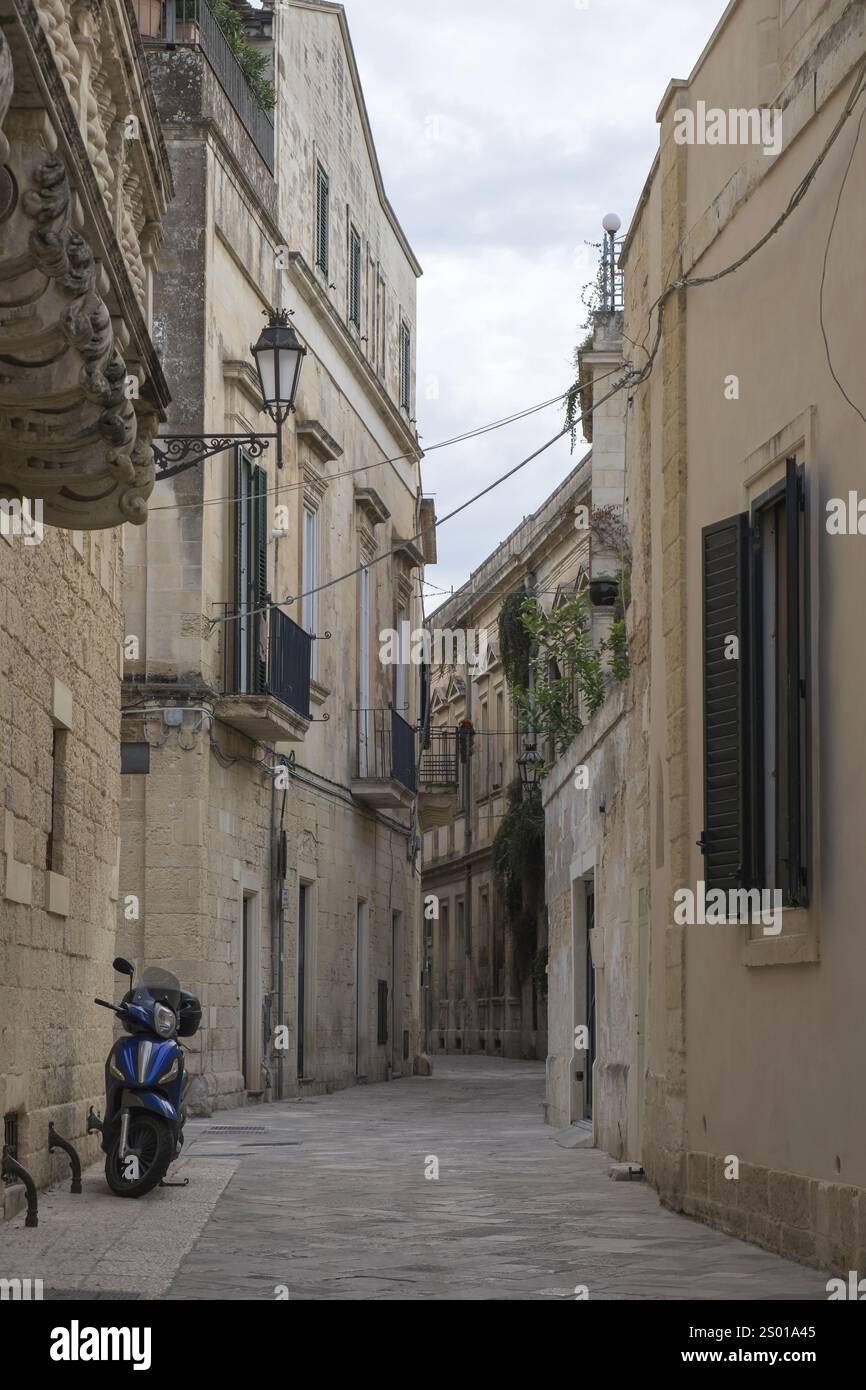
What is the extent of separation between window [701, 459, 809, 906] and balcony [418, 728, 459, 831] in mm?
21900

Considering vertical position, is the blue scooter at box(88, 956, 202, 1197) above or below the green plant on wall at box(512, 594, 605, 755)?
below

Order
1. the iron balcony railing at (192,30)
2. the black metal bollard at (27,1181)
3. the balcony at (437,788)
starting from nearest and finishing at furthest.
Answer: the black metal bollard at (27,1181) < the iron balcony railing at (192,30) < the balcony at (437,788)

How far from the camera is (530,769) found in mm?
38312

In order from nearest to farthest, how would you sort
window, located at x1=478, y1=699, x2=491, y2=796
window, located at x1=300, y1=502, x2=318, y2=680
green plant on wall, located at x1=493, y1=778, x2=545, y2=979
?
window, located at x1=300, y1=502, x2=318, y2=680 < green plant on wall, located at x1=493, y1=778, x2=545, y2=979 < window, located at x1=478, y1=699, x2=491, y2=796

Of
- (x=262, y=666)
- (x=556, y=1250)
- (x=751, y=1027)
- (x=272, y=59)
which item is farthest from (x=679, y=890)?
(x=272, y=59)

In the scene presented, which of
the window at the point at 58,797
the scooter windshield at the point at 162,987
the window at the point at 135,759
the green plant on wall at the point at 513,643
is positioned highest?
the green plant on wall at the point at 513,643

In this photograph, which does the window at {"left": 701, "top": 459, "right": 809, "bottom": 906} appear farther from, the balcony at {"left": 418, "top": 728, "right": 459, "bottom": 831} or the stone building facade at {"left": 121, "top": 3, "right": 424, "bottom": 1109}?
the balcony at {"left": 418, "top": 728, "right": 459, "bottom": 831}

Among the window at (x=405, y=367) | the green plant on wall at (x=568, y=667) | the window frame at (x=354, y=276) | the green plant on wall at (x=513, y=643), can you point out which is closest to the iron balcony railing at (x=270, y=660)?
the green plant on wall at (x=568, y=667)

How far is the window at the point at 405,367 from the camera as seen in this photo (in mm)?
32094

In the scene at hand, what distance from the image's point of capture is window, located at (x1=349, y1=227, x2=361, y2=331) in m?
27.5

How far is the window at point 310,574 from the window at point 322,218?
3.22 metres

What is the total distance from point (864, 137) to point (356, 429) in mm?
20147

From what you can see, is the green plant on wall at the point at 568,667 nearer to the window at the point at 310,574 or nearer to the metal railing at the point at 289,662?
the metal railing at the point at 289,662

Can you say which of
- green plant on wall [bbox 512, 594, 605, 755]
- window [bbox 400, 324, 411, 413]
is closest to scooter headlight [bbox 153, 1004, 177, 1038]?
green plant on wall [bbox 512, 594, 605, 755]
